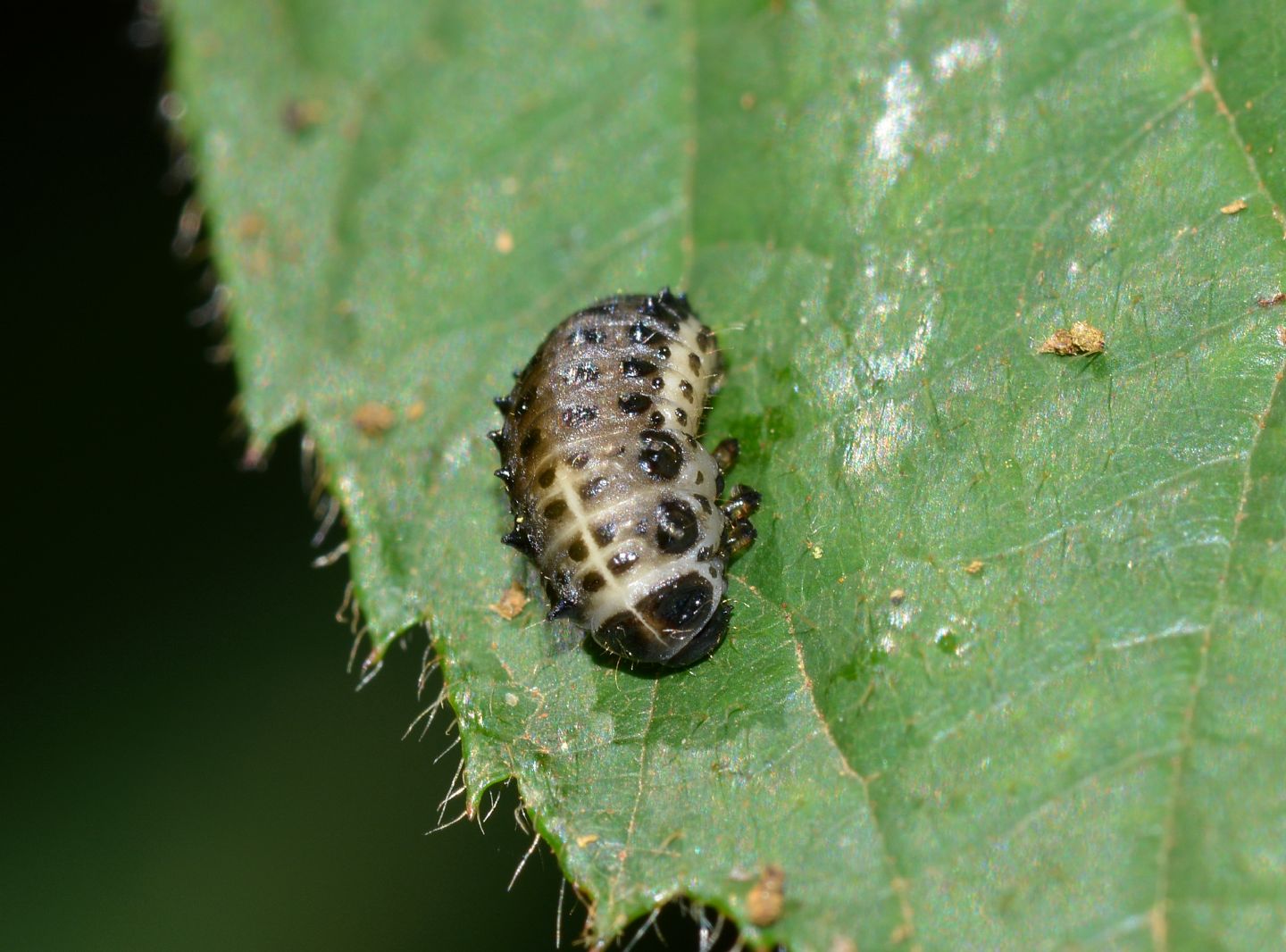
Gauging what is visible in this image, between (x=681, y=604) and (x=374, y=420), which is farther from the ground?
(x=374, y=420)

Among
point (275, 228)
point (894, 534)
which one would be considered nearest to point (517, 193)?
point (275, 228)

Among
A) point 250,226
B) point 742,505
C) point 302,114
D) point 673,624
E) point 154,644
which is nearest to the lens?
point 673,624

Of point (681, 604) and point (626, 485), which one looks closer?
point (681, 604)

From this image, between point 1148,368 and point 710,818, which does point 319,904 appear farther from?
point 1148,368

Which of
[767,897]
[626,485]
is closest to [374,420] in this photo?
[626,485]

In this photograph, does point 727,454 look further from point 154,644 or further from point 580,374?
point 154,644

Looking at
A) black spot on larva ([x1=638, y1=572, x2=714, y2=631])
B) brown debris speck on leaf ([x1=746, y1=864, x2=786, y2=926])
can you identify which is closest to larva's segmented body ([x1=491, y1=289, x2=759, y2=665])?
black spot on larva ([x1=638, y1=572, x2=714, y2=631])
